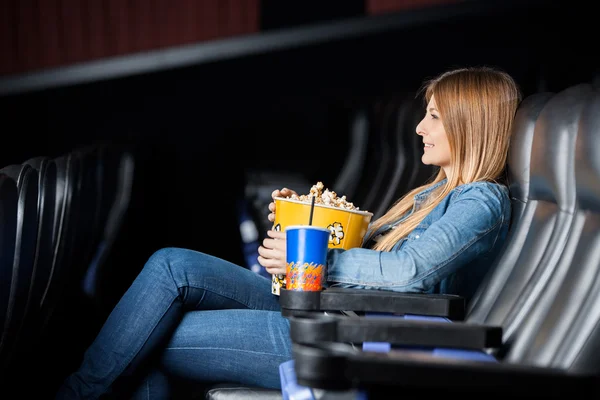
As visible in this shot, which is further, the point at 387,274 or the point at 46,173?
the point at 46,173

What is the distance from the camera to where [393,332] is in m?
0.72

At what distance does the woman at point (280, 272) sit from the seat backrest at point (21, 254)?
24 centimetres

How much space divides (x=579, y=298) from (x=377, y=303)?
280 mm

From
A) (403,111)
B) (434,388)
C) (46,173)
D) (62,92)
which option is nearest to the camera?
(434,388)

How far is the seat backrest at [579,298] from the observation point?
2.77 ft

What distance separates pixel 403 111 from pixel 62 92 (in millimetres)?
1668

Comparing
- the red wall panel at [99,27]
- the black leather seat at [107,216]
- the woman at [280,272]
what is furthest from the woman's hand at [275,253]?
the red wall panel at [99,27]

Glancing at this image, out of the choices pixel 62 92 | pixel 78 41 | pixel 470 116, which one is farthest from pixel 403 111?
pixel 78 41

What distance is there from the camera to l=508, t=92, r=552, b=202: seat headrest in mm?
1266

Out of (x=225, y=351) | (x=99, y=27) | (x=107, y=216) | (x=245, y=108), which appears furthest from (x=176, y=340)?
(x=99, y=27)

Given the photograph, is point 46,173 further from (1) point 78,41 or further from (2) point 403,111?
(1) point 78,41

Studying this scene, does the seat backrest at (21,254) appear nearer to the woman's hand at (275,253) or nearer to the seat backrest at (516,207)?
the woman's hand at (275,253)

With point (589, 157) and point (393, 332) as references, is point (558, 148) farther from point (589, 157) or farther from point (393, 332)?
point (393, 332)

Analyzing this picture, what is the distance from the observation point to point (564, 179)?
1.11 m
